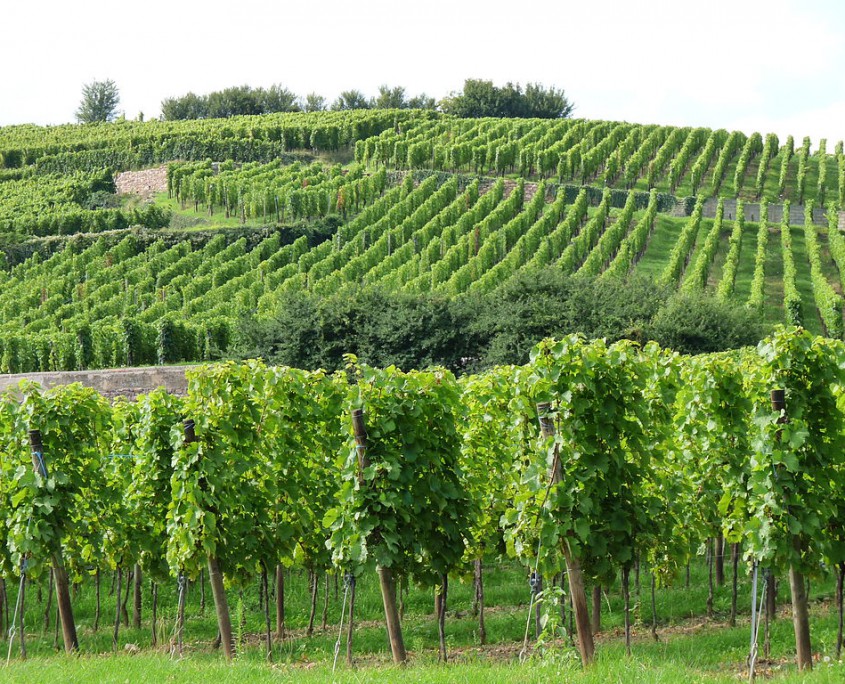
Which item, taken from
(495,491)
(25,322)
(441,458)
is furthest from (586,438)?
(25,322)

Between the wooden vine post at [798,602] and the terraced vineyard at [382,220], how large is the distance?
2297 cm

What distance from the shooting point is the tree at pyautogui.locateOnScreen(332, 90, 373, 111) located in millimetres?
94375

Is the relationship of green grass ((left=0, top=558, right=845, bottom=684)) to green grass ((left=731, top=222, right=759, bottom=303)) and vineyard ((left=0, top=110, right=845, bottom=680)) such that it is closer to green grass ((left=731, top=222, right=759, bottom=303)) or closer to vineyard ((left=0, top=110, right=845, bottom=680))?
vineyard ((left=0, top=110, right=845, bottom=680))

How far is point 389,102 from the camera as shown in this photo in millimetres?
94062

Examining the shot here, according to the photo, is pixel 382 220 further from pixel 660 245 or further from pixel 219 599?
pixel 219 599

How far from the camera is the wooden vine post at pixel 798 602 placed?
8695 mm

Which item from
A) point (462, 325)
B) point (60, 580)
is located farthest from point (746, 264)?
point (60, 580)

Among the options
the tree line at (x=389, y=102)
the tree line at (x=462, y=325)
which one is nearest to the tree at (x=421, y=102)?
the tree line at (x=389, y=102)

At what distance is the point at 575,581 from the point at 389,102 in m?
88.8

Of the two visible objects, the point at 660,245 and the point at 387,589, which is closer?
the point at 387,589

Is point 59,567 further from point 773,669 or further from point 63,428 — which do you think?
→ point 773,669

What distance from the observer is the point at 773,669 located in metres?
9.22

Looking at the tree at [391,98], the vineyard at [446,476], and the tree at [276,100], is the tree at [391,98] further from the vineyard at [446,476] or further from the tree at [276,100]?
the vineyard at [446,476]

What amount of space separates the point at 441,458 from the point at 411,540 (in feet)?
3.32
